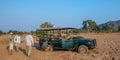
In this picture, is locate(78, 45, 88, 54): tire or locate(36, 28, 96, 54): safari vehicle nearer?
locate(78, 45, 88, 54): tire

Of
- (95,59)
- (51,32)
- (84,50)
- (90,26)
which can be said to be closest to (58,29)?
(51,32)

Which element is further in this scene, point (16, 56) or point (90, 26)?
point (90, 26)

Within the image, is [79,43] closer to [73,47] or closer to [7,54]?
[73,47]

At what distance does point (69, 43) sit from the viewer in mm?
21281

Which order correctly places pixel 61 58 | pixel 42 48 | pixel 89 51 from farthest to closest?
1. pixel 42 48
2. pixel 89 51
3. pixel 61 58

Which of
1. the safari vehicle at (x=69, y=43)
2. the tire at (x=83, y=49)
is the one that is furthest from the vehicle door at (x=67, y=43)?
the tire at (x=83, y=49)

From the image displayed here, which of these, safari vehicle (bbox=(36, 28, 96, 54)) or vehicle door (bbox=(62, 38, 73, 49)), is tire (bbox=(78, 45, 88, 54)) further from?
vehicle door (bbox=(62, 38, 73, 49))

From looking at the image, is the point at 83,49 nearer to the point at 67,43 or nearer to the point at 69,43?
the point at 69,43

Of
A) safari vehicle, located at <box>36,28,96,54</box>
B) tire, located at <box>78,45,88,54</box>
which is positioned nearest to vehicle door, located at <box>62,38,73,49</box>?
safari vehicle, located at <box>36,28,96,54</box>

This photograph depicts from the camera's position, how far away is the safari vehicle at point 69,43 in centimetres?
2070

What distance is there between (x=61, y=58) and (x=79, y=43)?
321cm

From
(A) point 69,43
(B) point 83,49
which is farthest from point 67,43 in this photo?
(B) point 83,49

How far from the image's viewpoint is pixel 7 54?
781 inches

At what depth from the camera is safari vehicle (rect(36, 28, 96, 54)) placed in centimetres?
2070
